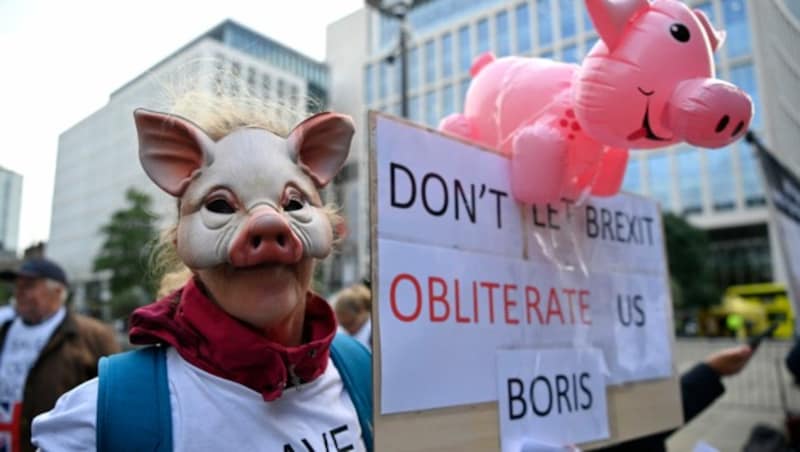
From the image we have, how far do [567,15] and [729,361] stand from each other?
170cm

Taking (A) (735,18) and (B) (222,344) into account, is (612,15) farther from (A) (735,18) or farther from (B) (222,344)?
(A) (735,18)

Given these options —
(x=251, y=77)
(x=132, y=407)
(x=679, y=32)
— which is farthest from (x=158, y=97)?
(x=679, y=32)

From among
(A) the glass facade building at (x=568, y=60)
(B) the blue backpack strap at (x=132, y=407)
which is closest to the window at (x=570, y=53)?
(A) the glass facade building at (x=568, y=60)

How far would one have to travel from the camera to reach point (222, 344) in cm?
117

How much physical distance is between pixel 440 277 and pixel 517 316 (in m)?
0.34

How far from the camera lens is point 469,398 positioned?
4.85 ft

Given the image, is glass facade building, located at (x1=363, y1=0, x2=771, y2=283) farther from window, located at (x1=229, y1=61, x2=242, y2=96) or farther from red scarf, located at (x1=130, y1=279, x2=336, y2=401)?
red scarf, located at (x1=130, y1=279, x2=336, y2=401)

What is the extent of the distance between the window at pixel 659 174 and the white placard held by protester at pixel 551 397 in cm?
3414

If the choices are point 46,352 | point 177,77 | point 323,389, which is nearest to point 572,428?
point 323,389

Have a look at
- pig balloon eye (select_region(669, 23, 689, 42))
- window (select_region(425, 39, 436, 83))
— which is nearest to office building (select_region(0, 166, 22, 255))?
pig balloon eye (select_region(669, 23, 689, 42))

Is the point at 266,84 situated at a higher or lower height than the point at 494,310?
higher

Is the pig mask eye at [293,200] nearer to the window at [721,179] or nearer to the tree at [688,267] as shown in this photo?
the tree at [688,267]

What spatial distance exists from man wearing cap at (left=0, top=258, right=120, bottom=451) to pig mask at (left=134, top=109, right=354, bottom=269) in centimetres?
195

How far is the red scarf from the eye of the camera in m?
1.18
